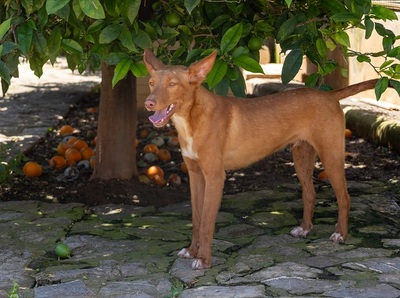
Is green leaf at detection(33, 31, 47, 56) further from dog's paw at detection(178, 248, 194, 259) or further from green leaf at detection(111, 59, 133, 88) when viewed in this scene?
dog's paw at detection(178, 248, 194, 259)

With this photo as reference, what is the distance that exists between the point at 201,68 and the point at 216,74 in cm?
12

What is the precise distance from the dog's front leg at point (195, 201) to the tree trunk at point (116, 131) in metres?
2.17

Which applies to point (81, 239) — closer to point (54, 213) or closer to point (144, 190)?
point (54, 213)

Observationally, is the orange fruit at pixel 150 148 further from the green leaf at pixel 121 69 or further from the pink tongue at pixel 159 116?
the pink tongue at pixel 159 116

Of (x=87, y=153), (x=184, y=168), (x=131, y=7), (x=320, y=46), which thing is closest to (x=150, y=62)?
Answer: (x=131, y=7)

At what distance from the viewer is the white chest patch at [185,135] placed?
5461 mm

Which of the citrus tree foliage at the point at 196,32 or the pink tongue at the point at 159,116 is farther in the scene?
the citrus tree foliage at the point at 196,32

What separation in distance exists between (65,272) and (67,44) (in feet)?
5.02

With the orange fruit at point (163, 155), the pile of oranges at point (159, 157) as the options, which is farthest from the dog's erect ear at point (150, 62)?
the orange fruit at point (163, 155)

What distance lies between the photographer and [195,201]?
18.9 ft

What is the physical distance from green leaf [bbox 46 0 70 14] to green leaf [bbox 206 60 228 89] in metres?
1.18

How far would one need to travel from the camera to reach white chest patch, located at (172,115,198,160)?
5.46 metres

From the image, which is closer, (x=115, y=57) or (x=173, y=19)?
(x=115, y=57)

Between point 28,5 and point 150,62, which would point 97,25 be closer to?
point 150,62
